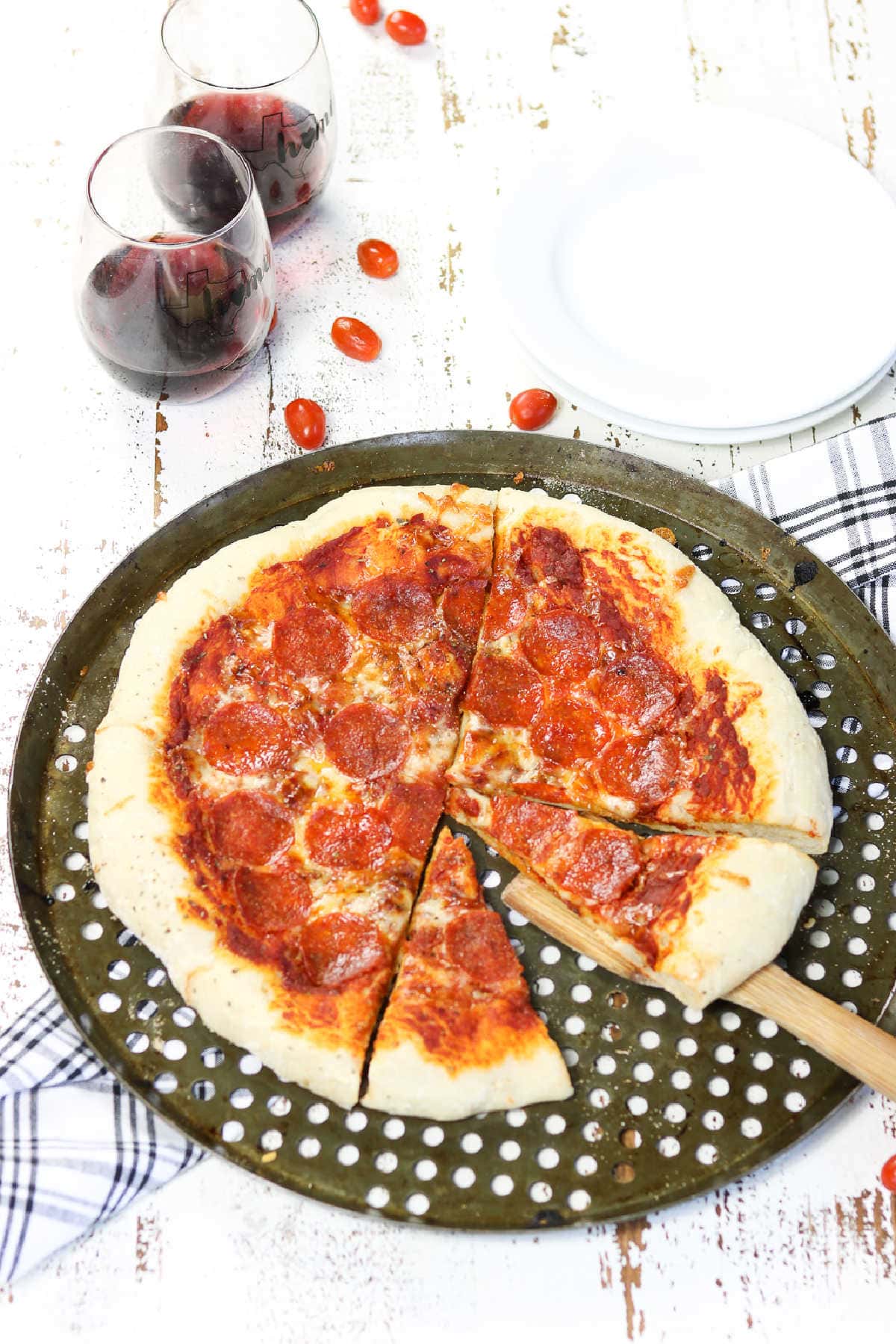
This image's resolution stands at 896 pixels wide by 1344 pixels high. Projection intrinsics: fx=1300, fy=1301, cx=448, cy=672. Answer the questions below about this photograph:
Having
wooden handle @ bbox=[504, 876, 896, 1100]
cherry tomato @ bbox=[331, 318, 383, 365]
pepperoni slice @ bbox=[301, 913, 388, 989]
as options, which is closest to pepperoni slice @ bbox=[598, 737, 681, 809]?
wooden handle @ bbox=[504, 876, 896, 1100]

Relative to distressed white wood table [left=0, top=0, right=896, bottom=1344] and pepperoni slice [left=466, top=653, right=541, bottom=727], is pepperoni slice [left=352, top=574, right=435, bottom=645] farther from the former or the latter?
distressed white wood table [left=0, top=0, right=896, bottom=1344]

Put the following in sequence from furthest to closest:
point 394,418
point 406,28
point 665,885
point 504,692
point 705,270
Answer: point 406,28, point 705,270, point 394,418, point 504,692, point 665,885

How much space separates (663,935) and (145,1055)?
4.87 feet

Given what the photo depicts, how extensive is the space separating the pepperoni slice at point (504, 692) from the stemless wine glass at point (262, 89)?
2.18 m

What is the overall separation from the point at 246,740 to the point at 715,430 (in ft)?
6.86

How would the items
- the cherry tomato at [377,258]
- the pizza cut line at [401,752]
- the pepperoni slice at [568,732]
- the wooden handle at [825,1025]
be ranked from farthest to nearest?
the cherry tomato at [377,258] → the pepperoni slice at [568,732] → the pizza cut line at [401,752] → the wooden handle at [825,1025]

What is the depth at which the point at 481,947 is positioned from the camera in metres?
3.73

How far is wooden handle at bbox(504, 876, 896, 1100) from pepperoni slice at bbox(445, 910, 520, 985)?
0.09m

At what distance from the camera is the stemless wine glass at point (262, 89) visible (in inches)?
188

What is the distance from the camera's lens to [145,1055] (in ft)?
11.9

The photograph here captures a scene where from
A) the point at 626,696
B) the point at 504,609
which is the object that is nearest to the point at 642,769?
the point at 626,696

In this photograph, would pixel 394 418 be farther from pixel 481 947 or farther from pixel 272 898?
pixel 481 947

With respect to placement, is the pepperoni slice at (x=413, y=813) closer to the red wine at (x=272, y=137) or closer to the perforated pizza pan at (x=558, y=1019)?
the perforated pizza pan at (x=558, y=1019)

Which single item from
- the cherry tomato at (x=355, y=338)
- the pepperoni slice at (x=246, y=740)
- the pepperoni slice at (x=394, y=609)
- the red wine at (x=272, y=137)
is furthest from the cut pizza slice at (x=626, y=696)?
the red wine at (x=272, y=137)
